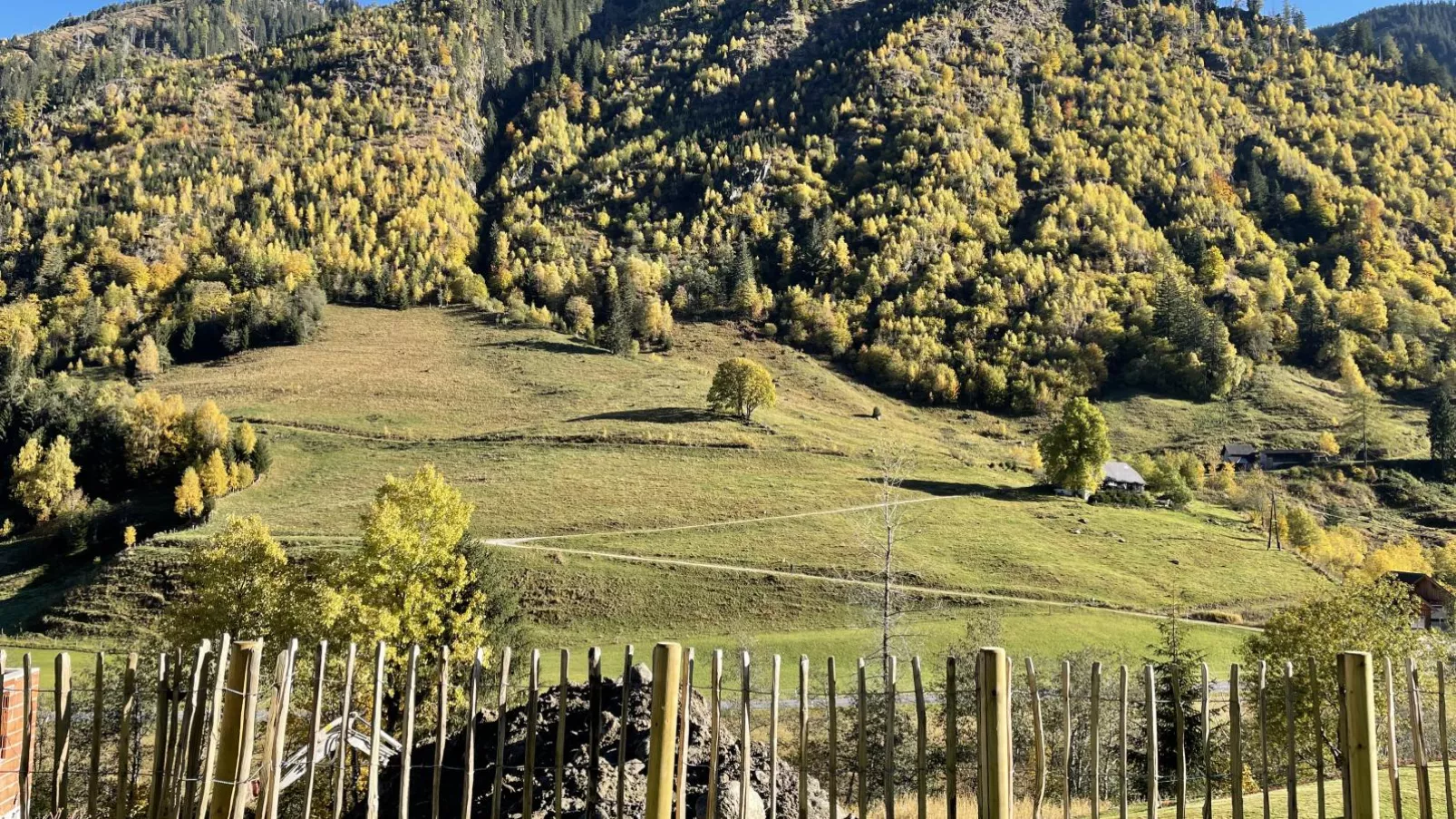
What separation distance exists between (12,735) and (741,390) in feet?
288

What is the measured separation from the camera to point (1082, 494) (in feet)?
260

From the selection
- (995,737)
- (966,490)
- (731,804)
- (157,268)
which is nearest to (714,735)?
(731,804)

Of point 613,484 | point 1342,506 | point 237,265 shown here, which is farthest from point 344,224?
point 1342,506

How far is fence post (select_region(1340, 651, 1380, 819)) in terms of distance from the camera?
412 cm

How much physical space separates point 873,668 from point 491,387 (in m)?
74.1

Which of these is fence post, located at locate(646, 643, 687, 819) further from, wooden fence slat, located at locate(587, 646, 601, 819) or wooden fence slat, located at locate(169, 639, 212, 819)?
wooden fence slat, located at locate(169, 639, 212, 819)

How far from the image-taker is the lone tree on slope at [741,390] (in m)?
94.2

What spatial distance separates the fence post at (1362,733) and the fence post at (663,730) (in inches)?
128

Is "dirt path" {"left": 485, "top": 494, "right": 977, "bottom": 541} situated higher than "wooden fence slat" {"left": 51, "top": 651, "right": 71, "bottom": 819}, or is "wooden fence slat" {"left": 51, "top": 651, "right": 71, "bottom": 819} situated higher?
"wooden fence slat" {"left": 51, "top": 651, "right": 71, "bottom": 819}

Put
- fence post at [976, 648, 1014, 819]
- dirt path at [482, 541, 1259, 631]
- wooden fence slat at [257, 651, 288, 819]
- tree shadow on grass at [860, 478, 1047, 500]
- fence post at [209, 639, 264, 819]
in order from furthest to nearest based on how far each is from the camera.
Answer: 1. tree shadow on grass at [860, 478, 1047, 500]
2. dirt path at [482, 541, 1259, 631]
3. wooden fence slat at [257, 651, 288, 819]
4. fence post at [209, 639, 264, 819]
5. fence post at [976, 648, 1014, 819]

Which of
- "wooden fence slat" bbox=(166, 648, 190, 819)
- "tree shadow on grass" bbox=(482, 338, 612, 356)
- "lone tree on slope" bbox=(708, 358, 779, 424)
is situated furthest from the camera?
"tree shadow on grass" bbox=(482, 338, 612, 356)

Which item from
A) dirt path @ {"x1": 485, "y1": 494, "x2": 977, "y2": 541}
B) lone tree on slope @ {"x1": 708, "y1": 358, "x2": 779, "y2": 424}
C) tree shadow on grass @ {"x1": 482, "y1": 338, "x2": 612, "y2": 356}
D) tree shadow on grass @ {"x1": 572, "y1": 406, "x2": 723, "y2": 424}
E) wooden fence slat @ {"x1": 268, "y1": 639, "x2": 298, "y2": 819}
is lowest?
dirt path @ {"x1": 485, "y1": 494, "x2": 977, "y2": 541}

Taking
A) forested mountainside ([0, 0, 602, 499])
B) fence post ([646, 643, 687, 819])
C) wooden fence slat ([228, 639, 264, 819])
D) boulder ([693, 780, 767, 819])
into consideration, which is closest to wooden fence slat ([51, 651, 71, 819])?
wooden fence slat ([228, 639, 264, 819])

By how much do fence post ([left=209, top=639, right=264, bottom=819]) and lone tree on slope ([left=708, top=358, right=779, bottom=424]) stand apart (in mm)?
88138
